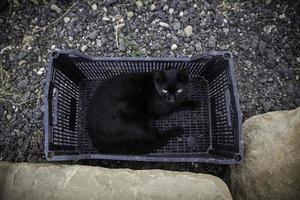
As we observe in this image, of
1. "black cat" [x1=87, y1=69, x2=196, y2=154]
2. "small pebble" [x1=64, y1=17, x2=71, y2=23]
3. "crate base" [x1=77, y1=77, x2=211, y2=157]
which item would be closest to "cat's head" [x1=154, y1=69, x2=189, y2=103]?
"black cat" [x1=87, y1=69, x2=196, y2=154]

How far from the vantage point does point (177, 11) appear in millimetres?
2637

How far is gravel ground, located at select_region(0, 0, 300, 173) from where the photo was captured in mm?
2475

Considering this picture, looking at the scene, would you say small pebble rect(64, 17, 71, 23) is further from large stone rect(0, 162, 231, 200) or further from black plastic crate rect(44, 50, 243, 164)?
large stone rect(0, 162, 231, 200)

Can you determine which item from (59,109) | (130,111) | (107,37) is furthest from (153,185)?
(107,37)

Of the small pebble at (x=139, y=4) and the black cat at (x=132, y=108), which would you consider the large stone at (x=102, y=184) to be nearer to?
the black cat at (x=132, y=108)

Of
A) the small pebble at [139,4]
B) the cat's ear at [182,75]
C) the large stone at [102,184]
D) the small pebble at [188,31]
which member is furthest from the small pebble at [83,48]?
the large stone at [102,184]

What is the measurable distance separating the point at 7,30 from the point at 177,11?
1187 millimetres

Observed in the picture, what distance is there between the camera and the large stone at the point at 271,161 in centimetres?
195

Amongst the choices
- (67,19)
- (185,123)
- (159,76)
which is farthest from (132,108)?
(67,19)

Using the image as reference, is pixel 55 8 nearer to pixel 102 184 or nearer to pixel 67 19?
pixel 67 19

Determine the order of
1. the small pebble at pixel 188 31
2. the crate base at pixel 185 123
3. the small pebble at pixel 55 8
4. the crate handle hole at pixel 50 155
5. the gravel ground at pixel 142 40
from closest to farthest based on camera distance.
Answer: the crate handle hole at pixel 50 155 → the crate base at pixel 185 123 → the gravel ground at pixel 142 40 → the small pebble at pixel 188 31 → the small pebble at pixel 55 8

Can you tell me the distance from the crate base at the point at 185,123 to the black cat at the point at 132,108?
14cm

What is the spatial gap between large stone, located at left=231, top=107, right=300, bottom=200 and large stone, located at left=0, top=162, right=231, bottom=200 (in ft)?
0.98

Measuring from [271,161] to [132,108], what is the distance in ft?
2.63
